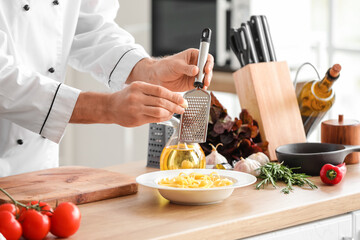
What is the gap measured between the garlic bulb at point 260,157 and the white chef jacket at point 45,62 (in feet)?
1.52

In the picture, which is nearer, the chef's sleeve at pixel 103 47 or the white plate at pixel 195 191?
the white plate at pixel 195 191

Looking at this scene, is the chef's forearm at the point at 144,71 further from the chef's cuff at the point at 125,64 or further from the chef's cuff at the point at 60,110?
the chef's cuff at the point at 60,110

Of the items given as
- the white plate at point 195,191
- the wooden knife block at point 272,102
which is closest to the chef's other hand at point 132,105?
the white plate at point 195,191

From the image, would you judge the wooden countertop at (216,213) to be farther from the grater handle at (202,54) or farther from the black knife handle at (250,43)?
the black knife handle at (250,43)

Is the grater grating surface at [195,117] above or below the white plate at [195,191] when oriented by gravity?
above

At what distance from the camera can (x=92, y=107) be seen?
1.37 metres

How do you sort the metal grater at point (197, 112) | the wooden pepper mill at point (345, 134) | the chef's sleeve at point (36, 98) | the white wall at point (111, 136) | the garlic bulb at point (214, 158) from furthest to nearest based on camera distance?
the white wall at point (111, 136)
the wooden pepper mill at point (345, 134)
the garlic bulb at point (214, 158)
the metal grater at point (197, 112)
the chef's sleeve at point (36, 98)

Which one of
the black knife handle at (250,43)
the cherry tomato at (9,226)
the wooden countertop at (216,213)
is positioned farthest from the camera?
the black knife handle at (250,43)

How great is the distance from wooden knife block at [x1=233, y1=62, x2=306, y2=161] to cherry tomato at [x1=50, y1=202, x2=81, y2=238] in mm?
833

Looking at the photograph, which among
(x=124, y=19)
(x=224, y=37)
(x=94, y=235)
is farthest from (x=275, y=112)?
(x=124, y=19)

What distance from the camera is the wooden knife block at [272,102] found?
1820mm

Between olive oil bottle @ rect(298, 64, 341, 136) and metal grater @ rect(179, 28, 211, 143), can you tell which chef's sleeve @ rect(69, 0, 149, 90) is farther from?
olive oil bottle @ rect(298, 64, 341, 136)

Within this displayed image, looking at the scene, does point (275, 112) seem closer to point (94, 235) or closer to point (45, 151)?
point (45, 151)

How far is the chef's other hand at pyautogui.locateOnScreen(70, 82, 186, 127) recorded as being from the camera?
1322 millimetres
